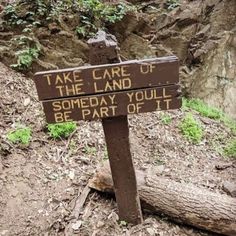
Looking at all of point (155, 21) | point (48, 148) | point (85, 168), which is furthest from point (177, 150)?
point (155, 21)

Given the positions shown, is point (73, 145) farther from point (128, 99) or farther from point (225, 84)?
point (225, 84)

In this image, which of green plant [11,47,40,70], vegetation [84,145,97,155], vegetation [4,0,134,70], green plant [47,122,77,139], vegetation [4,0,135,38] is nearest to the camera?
vegetation [84,145,97,155]

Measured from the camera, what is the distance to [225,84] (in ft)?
23.6

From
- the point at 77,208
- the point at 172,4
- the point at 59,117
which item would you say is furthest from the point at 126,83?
the point at 172,4

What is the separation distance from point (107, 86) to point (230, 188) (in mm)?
2247

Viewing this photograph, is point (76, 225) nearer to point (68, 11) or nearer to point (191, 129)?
point (191, 129)

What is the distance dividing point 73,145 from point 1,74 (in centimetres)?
186

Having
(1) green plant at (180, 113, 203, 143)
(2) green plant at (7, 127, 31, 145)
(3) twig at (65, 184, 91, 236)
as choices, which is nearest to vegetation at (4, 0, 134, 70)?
(2) green plant at (7, 127, 31, 145)

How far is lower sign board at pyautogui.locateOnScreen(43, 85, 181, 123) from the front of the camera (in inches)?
116

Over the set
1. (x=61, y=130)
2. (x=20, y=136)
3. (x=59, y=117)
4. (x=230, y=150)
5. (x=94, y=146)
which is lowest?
(x=230, y=150)

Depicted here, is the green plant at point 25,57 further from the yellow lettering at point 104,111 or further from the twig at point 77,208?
the yellow lettering at point 104,111

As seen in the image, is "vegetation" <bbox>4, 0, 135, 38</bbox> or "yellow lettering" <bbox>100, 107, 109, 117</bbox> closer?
"yellow lettering" <bbox>100, 107, 109, 117</bbox>

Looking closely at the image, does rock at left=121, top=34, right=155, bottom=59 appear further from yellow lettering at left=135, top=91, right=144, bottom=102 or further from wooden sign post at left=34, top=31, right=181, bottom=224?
yellow lettering at left=135, top=91, right=144, bottom=102

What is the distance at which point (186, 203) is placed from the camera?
3555 millimetres
